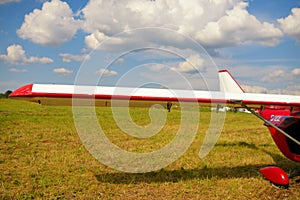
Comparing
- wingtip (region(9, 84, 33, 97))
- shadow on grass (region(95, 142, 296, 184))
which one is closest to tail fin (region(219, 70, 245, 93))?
shadow on grass (region(95, 142, 296, 184))

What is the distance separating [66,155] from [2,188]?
2.68m

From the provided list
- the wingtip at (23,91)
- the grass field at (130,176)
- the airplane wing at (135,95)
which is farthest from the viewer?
the grass field at (130,176)

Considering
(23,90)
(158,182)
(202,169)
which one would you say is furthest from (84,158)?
(23,90)

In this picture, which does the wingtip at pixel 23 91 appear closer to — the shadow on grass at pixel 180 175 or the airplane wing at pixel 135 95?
the airplane wing at pixel 135 95

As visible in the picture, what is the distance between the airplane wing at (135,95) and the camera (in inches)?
172

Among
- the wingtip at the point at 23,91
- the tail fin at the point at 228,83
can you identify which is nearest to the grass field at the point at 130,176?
the wingtip at the point at 23,91

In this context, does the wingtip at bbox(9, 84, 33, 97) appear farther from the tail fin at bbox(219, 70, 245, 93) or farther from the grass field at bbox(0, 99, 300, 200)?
the tail fin at bbox(219, 70, 245, 93)

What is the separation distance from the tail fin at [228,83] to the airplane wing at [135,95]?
2.67 meters

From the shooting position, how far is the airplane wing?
4.38 metres

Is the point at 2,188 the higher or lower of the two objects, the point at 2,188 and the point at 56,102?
the lower

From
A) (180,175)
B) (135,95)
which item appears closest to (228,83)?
(180,175)

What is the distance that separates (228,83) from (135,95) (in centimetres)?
530

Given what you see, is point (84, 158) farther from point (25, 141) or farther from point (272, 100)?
point (272, 100)

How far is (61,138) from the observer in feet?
34.5
